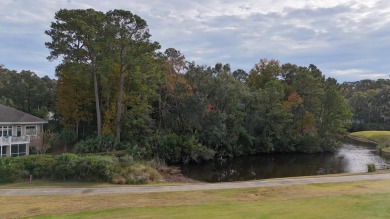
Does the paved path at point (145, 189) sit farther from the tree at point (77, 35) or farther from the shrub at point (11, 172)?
the tree at point (77, 35)

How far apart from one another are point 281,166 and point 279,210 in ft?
94.1

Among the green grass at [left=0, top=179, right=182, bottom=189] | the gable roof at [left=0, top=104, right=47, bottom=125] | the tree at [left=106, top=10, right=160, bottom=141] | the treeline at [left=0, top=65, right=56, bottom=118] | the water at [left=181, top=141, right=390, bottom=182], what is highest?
the tree at [left=106, top=10, right=160, bottom=141]

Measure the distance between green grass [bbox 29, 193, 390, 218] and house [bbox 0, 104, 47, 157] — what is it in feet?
79.7

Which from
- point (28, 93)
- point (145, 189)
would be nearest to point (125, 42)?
point (145, 189)

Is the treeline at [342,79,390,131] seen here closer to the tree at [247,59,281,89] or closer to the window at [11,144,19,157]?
the tree at [247,59,281,89]

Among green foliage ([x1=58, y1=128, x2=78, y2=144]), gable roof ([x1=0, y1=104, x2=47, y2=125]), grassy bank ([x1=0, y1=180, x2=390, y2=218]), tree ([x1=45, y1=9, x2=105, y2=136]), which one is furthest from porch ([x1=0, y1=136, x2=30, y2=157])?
grassy bank ([x1=0, y1=180, x2=390, y2=218])

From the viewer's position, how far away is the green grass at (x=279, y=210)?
1440cm

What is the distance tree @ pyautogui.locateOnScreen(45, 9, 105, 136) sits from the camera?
35.2 m

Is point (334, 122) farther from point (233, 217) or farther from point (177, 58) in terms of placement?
point (233, 217)

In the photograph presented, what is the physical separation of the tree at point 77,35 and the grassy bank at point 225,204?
1987 centimetres

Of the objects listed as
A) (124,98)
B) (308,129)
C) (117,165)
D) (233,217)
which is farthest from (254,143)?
(233,217)

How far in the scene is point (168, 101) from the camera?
47.2m

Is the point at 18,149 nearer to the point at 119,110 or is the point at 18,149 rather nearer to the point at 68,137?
the point at 68,137

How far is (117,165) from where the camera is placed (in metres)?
26.6
